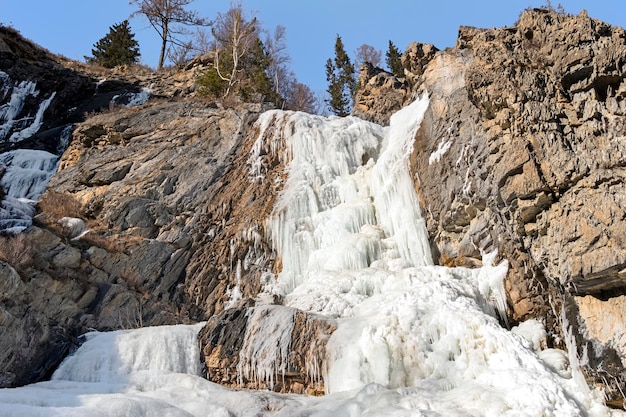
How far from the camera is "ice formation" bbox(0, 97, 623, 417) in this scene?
19.7 ft

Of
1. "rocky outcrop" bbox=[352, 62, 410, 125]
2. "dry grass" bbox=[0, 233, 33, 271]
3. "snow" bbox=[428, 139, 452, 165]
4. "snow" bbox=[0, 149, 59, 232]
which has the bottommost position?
"dry grass" bbox=[0, 233, 33, 271]

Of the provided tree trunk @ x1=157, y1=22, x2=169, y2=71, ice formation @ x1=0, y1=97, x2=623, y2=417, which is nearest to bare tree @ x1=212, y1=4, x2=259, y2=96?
tree trunk @ x1=157, y1=22, x2=169, y2=71

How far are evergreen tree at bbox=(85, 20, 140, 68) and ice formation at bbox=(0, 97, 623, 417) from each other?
63.5 feet

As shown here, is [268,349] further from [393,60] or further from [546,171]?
[393,60]

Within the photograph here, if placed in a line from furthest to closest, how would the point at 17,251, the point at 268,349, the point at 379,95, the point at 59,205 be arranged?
1. the point at 379,95
2. the point at 59,205
3. the point at 17,251
4. the point at 268,349

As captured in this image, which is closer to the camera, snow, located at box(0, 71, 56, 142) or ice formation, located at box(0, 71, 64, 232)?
ice formation, located at box(0, 71, 64, 232)

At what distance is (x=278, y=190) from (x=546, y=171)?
7.82 meters

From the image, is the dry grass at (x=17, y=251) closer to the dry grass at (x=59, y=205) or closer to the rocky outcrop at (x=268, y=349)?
the dry grass at (x=59, y=205)

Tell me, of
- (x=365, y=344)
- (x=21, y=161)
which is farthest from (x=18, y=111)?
(x=365, y=344)

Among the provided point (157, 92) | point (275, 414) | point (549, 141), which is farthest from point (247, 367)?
point (157, 92)

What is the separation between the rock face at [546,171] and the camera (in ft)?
21.6

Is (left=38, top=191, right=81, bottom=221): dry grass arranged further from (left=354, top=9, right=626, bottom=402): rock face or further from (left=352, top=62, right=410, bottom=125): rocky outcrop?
(left=352, top=62, right=410, bottom=125): rocky outcrop

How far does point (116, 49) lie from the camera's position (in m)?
27.8

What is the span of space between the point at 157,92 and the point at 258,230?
1344 cm
